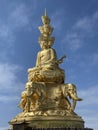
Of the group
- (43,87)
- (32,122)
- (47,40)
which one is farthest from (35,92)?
(47,40)

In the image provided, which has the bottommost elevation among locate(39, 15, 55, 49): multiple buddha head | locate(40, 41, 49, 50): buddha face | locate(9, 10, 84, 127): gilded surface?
locate(9, 10, 84, 127): gilded surface

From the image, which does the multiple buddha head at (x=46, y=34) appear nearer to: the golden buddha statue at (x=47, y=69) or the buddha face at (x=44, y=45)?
the buddha face at (x=44, y=45)

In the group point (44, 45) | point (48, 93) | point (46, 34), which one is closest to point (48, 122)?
point (48, 93)

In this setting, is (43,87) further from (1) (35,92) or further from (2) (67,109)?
(2) (67,109)

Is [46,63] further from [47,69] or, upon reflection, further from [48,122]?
[48,122]

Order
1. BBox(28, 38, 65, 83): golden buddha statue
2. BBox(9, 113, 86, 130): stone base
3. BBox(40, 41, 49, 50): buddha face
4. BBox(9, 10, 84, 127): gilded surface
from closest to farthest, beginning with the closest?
BBox(9, 113, 86, 130): stone base → BBox(9, 10, 84, 127): gilded surface → BBox(28, 38, 65, 83): golden buddha statue → BBox(40, 41, 49, 50): buddha face

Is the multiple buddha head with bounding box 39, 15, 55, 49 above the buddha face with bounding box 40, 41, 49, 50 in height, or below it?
above

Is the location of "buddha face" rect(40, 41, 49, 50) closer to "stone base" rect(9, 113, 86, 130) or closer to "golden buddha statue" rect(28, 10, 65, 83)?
"golden buddha statue" rect(28, 10, 65, 83)

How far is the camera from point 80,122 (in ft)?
70.2

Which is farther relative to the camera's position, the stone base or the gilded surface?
the gilded surface

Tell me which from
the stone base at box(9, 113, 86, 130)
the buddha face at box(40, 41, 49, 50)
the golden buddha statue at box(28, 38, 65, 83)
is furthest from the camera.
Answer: the buddha face at box(40, 41, 49, 50)

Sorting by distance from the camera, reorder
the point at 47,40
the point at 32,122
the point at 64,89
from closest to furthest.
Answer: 1. the point at 32,122
2. the point at 64,89
3. the point at 47,40

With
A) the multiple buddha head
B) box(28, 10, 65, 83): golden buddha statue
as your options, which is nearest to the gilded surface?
box(28, 10, 65, 83): golden buddha statue

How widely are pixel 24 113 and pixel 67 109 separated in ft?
8.63
